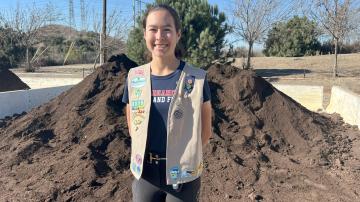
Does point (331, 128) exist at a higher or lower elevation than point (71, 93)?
lower

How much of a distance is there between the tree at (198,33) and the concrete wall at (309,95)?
493 cm

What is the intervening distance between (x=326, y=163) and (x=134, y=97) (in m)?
3.58

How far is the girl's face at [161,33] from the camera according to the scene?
2.03 m

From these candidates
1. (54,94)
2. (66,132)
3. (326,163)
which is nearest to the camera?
(326,163)

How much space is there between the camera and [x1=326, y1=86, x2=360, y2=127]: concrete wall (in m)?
6.86

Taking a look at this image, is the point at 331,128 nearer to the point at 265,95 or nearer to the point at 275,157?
the point at 265,95

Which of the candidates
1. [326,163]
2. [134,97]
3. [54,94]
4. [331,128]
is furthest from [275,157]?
[54,94]

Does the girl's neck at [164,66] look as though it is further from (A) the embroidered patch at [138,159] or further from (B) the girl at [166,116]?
(A) the embroidered patch at [138,159]

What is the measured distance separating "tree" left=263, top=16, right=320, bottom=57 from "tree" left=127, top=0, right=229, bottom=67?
1552 cm

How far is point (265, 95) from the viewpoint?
6707 mm

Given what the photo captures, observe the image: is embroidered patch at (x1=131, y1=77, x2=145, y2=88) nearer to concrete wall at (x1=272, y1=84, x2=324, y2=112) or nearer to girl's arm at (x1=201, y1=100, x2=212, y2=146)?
girl's arm at (x1=201, y1=100, x2=212, y2=146)

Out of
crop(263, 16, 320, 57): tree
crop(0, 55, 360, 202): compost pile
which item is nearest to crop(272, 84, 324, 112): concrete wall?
crop(0, 55, 360, 202): compost pile

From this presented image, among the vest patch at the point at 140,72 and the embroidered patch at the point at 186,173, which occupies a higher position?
the vest patch at the point at 140,72

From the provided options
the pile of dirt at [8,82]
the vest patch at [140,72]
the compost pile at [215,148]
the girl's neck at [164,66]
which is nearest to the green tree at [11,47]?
the pile of dirt at [8,82]
